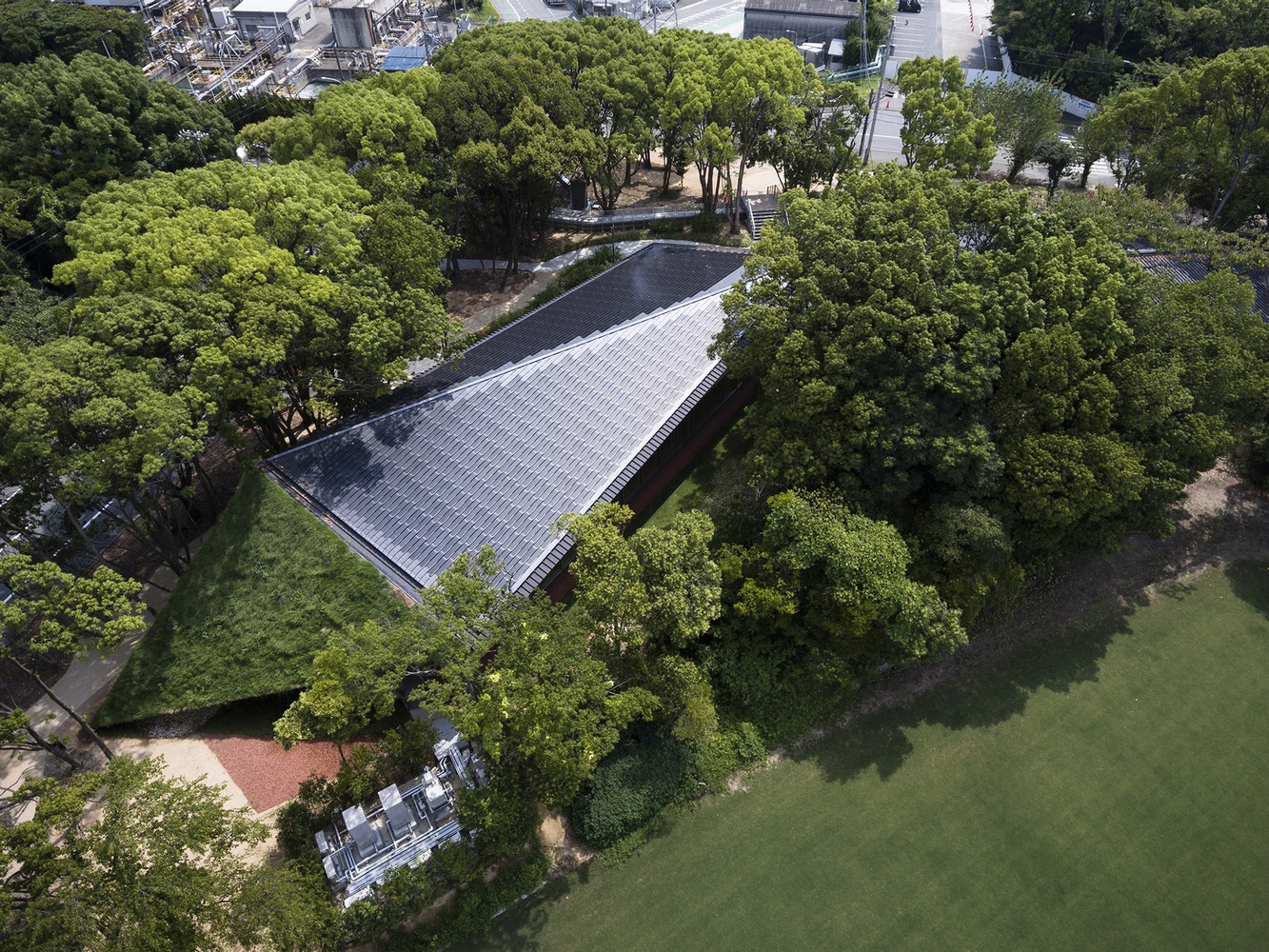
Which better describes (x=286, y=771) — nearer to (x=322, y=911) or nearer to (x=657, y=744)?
(x=322, y=911)

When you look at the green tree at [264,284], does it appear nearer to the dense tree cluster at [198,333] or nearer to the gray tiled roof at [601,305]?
the dense tree cluster at [198,333]

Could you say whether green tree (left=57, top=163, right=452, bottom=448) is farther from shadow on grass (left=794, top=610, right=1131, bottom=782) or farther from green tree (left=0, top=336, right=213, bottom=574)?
shadow on grass (left=794, top=610, right=1131, bottom=782)

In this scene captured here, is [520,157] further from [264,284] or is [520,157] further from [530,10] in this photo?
[530,10]

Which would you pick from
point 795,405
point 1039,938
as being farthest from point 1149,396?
point 1039,938

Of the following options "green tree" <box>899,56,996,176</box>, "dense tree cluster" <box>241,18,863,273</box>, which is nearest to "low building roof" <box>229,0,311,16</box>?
"dense tree cluster" <box>241,18,863,273</box>

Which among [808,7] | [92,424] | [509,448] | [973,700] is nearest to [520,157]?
[509,448]

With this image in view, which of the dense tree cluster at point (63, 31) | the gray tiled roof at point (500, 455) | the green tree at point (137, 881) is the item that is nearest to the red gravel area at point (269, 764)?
the green tree at point (137, 881)

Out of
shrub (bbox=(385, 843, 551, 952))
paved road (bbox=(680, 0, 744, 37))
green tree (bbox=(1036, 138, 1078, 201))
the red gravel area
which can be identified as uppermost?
paved road (bbox=(680, 0, 744, 37))
